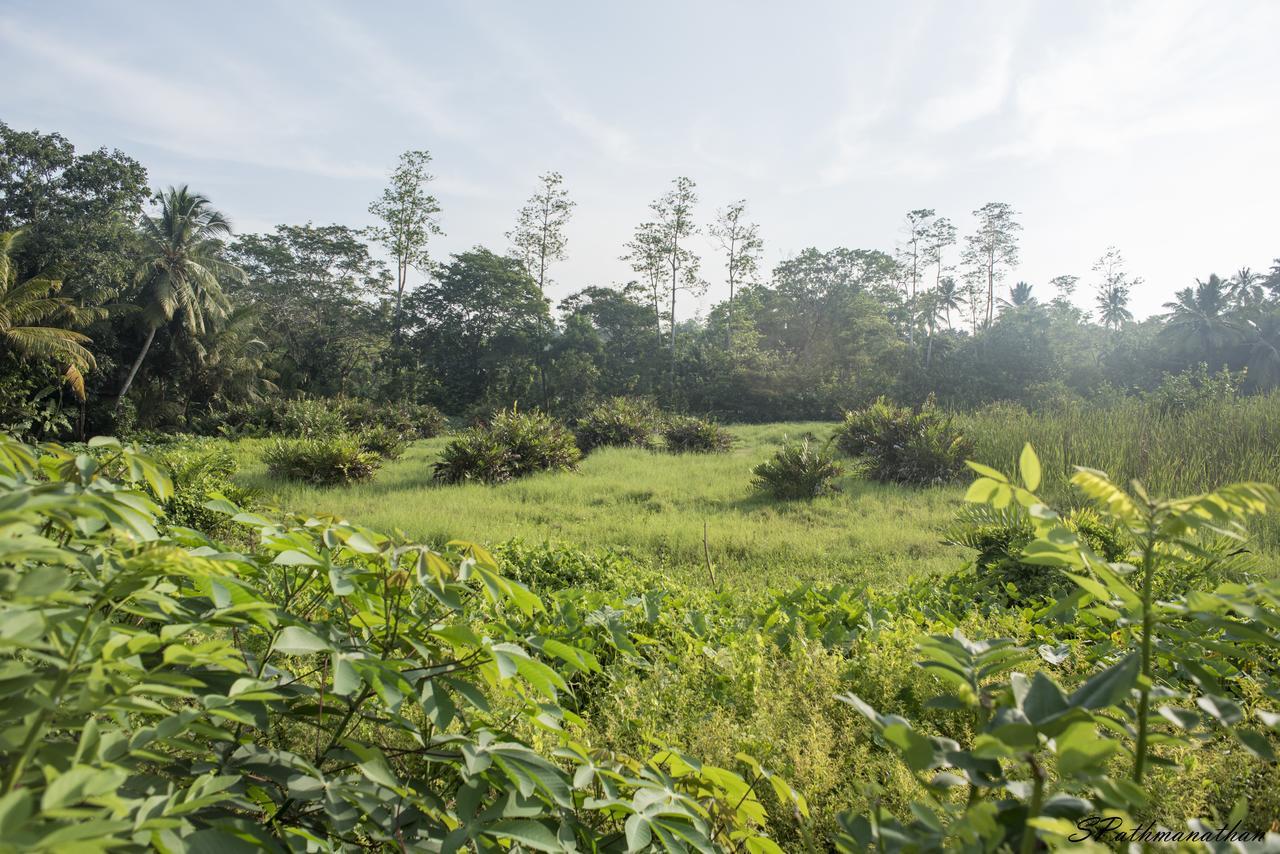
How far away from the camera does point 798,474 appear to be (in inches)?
320

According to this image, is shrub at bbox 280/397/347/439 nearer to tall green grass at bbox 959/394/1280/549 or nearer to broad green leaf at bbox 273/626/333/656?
tall green grass at bbox 959/394/1280/549

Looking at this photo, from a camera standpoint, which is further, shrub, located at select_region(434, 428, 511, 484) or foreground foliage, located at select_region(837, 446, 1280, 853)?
shrub, located at select_region(434, 428, 511, 484)

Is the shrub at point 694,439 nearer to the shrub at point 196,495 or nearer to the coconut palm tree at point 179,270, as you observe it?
the shrub at point 196,495

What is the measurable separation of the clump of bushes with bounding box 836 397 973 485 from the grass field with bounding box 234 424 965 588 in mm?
622

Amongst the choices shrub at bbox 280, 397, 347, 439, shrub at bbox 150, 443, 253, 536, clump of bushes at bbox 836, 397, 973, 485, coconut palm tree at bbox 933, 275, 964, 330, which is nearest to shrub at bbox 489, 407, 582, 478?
shrub at bbox 150, 443, 253, 536

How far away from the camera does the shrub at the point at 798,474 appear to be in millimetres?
8133

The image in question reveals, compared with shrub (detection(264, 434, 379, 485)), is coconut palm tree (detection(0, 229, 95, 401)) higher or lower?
higher

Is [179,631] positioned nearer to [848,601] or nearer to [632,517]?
[848,601]

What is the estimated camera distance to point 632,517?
23.3 ft

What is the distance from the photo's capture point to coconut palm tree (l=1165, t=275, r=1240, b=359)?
30.0 metres

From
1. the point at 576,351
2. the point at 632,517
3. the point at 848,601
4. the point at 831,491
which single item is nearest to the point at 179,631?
the point at 848,601

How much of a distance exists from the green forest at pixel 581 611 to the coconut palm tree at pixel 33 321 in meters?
0.10

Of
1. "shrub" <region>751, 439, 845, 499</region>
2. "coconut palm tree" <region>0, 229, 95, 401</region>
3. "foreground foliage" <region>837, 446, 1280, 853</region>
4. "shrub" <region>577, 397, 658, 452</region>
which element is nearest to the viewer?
"foreground foliage" <region>837, 446, 1280, 853</region>

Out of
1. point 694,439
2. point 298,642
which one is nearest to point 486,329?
point 694,439
